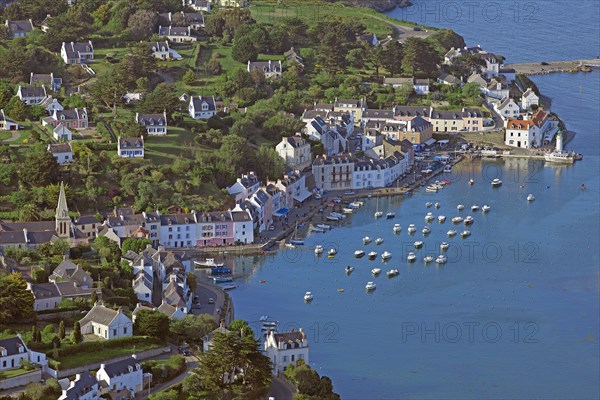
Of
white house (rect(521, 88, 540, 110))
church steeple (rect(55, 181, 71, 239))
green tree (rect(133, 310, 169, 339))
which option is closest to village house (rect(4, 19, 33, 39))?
white house (rect(521, 88, 540, 110))

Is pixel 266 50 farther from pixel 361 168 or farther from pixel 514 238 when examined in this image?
pixel 514 238

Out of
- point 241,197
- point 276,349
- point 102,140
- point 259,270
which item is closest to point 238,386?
point 276,349

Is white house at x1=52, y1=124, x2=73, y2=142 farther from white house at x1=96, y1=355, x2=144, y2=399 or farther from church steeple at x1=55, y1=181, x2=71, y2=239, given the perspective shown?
white house at x1=96, y1=355, x2=144, y2=399

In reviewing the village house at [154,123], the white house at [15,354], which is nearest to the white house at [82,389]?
the white house at [15,354]

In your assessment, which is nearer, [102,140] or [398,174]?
[102,140]

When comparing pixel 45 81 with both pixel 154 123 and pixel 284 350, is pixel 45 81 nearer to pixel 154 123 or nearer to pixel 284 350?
pixel 154 123

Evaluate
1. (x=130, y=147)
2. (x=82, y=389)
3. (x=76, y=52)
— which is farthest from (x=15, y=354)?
(x=76, y=52)

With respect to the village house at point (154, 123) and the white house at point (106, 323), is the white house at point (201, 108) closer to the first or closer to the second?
the village house at point (154, 123)
